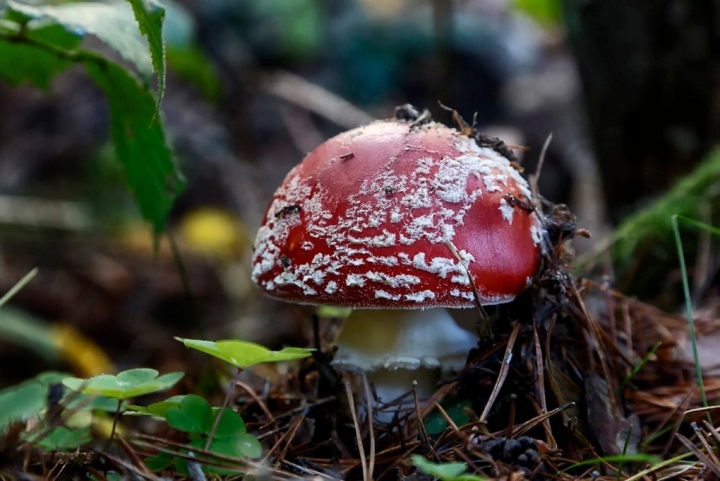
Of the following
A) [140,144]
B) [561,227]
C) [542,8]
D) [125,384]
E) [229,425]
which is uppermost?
[542,8]

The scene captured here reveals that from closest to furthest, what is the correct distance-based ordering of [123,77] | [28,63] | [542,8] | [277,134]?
[123,77]
[28,63]
[542,8]
[277,134]

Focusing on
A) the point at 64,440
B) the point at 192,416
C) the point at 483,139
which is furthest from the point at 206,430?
the point at 483,139

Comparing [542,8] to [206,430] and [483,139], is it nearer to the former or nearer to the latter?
[483,139]

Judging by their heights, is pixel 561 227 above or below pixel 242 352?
above

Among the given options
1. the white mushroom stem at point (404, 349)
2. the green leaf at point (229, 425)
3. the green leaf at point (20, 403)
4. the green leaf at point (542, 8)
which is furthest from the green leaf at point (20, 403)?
the green leaf at point (542, 8)

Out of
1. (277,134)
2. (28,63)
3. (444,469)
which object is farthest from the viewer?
(277,134)

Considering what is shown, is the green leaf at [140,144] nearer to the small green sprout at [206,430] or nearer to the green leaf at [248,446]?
the small green sprout at [206,430]

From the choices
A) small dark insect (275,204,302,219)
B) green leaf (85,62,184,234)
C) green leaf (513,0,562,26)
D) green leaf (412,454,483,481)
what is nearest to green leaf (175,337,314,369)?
green leaf (412,454,483,481)

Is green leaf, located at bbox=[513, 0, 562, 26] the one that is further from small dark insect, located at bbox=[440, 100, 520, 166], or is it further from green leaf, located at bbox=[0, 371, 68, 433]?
green leaf, located at bbox=[0, 371, 68, 433]
